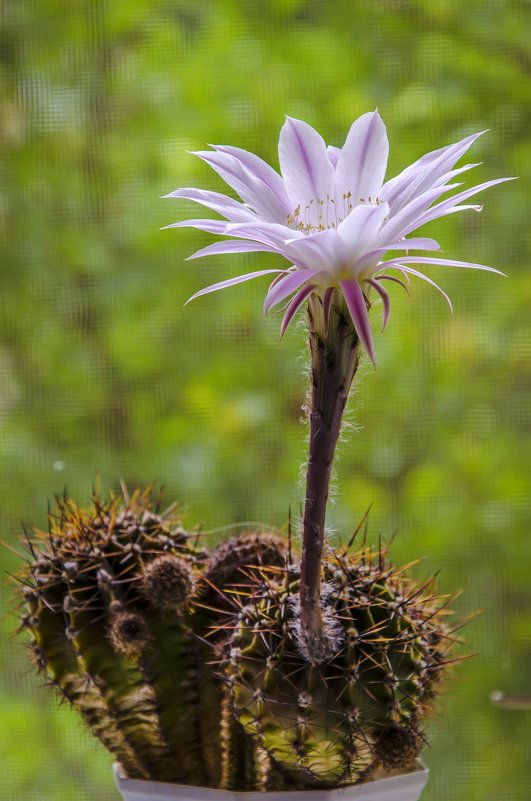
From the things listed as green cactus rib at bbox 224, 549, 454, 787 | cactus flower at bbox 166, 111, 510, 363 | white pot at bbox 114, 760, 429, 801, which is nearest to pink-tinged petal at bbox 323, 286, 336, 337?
cactus flower at bbox 166, 111, 510, 363

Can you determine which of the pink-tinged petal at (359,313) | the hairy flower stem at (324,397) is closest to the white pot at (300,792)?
the hairy flower stem at (324,397)

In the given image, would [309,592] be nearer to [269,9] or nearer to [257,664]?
[257,664]

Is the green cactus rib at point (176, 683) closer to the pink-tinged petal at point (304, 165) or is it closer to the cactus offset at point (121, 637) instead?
the cactus offset at point (121, 637)

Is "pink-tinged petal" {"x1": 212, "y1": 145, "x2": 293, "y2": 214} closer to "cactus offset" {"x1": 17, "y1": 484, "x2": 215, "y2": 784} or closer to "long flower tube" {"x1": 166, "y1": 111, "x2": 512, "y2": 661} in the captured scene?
"long flower tube" {"x1": 166, "y1": 111, "x2": 512, "y2": 661}

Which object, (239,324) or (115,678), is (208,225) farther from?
(239,324)

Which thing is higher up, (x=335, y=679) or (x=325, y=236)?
(x=325, y=236)

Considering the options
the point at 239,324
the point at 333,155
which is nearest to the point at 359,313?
the point at 333,155

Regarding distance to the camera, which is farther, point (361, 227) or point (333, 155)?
point (333, 155)

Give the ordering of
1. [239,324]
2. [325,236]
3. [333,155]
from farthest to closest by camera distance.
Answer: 1. [239,324]
2. [333,155]
3. [325,236]
